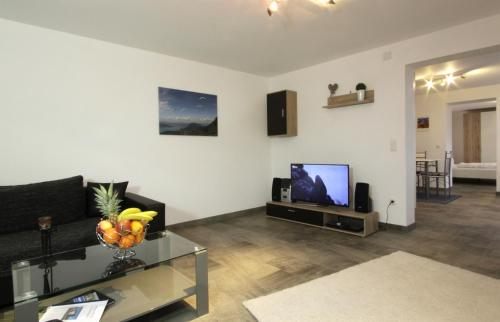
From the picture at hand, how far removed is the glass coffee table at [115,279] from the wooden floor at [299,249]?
179 mm

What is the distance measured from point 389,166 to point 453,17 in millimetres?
1849

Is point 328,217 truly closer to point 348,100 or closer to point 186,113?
point 348,100

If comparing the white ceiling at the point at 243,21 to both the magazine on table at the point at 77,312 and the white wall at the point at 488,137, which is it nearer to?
the magazine on table at the point at 77,312

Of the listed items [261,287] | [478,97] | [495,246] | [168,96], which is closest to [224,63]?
[168,96]

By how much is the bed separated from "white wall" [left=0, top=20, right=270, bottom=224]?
7088 millimetres

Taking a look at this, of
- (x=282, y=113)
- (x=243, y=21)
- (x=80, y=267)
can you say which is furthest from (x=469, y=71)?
(x=80, y=267)

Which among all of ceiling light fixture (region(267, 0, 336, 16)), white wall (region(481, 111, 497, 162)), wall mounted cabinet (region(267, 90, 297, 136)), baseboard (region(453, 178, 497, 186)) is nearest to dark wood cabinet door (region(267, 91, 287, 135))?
wall mounted cabinet (region(267, 90, 297, 136))

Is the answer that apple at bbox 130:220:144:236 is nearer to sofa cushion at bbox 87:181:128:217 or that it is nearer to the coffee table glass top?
the coffee table glass top

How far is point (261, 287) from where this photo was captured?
2.47 m

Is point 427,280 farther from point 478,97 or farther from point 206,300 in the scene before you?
point 478,97

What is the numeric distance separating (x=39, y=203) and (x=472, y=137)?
496 inches

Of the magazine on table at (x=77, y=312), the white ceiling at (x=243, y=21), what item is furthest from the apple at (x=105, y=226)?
the white ceiling at (x=243, y=21)

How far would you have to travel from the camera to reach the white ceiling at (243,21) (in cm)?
280

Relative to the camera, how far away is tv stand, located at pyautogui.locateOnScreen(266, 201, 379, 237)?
3883 millimetres
